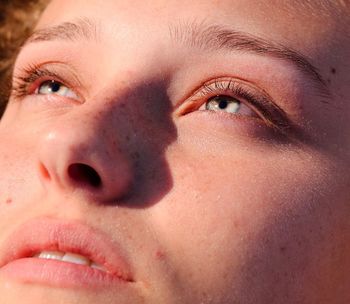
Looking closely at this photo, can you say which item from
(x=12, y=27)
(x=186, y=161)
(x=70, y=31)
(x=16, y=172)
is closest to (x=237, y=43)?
(x=186, y=161)

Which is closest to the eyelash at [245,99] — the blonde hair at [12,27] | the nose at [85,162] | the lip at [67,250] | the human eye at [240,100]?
the human eye at [240,100]

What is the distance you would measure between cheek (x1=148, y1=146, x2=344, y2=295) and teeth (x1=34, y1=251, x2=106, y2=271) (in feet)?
0.38

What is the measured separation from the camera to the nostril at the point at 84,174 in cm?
98

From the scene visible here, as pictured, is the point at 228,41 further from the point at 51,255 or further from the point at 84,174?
the point at 51,255

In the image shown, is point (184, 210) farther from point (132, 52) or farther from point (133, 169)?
point (132, 52)

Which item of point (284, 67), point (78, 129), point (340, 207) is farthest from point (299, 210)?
point (78, 129)

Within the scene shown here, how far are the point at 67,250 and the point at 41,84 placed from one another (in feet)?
1.59

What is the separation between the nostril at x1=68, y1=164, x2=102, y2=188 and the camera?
983 mm

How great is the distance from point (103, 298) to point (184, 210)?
175 mm

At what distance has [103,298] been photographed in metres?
0.93

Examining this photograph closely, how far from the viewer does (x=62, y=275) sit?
0.95m

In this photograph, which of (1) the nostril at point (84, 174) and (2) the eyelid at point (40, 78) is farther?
(2) the eyelid at point (40, 78)

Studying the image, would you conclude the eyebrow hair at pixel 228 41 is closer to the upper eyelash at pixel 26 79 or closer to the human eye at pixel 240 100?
the human eye at pixel 240 100

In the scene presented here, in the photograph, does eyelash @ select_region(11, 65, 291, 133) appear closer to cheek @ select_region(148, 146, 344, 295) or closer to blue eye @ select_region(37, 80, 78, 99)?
cheek @ select_region(148, 146, 344, 295)
